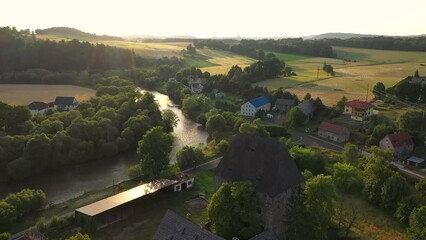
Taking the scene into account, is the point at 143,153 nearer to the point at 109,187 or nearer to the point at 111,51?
the point at 109,187

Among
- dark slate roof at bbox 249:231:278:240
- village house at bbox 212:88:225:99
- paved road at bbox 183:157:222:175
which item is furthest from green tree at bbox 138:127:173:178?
village house at bbox 212:88:225:99

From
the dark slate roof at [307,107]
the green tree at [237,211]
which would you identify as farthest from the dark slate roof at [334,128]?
the green tree at [237,211]

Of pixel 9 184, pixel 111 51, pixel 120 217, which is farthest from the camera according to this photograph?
pixel 111 51

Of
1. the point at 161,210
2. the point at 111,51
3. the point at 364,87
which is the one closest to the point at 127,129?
the point at 161,210

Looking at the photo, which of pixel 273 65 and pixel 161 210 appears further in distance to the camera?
pixel 273 65

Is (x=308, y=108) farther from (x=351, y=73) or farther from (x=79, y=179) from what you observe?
(x=351, y=73)

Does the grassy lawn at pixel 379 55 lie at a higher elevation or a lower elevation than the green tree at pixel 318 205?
higher

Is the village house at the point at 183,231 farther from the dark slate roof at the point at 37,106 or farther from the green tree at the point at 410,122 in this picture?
the dark slate roof at the point at 37,106
